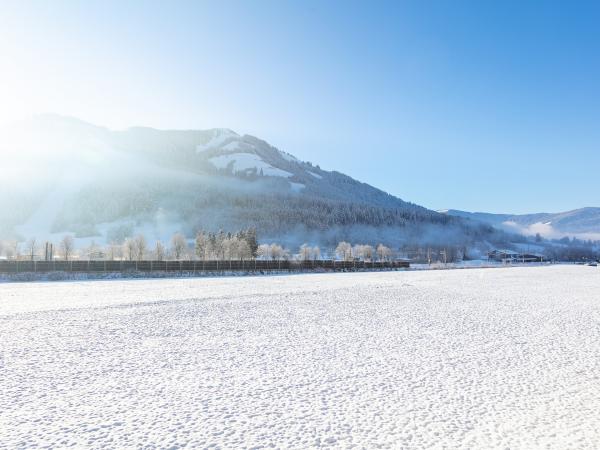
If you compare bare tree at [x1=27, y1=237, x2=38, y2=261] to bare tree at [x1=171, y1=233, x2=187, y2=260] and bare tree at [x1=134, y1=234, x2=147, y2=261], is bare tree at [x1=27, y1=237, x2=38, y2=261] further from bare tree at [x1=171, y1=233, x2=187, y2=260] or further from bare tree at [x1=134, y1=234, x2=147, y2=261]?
bare tree at [x1=171, y1=233, x2=187, y2=260]

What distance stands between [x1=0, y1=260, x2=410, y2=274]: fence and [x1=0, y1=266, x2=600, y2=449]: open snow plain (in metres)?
37.1

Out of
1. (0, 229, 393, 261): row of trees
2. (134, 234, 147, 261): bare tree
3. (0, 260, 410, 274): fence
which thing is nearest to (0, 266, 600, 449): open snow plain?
(0, 260, 410, 274): fence

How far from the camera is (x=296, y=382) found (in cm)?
941

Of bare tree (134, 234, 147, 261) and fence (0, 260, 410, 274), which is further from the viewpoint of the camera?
bare tree (134, 234, 147, 261)

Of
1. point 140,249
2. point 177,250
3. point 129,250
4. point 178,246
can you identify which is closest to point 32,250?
point 129,250

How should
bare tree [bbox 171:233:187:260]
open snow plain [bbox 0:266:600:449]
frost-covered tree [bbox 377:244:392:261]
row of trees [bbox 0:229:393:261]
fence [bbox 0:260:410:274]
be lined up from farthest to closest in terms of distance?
frost-covered tree [bbox 377:244:392:261], bare tree [bbox 171:233:187:260], row of trees [bbox 0:229:393:261], fence [bbox 0:260:410:274], open snow plain [bbox 0:266:600:449]

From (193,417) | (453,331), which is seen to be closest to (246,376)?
(193,417)

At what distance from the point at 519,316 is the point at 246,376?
15079mm

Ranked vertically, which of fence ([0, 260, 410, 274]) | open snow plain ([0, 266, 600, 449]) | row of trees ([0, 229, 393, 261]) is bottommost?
open snow plain ([0, 266, 600, 449])

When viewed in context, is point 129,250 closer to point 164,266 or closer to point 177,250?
point 177,250

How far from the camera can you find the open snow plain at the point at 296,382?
6.74 meters

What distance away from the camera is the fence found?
50125 mm

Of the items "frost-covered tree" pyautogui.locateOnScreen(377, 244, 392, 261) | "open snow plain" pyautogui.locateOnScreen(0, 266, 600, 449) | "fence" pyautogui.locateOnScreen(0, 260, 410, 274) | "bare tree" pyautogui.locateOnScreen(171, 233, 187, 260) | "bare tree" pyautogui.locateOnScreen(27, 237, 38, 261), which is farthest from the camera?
"frost-covered tree" pyautogui.locateOnScreen(377, 244, 392, 261)

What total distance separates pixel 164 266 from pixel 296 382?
5329cm
